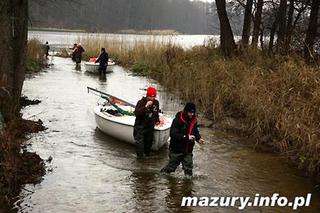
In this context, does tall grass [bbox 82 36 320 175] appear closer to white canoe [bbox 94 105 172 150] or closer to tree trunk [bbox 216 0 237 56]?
tree trunk [bbox 216 0 237 56]

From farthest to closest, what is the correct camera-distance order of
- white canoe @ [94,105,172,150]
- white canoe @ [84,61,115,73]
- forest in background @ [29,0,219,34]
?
forest in background @ [29,0,219,34] < white canoe @ [84,61,115,73] < white canoe @ [94,105,172,150]

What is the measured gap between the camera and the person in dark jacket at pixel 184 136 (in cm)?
730

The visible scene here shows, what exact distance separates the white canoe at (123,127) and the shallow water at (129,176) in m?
0.20

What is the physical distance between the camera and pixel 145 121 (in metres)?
8.66

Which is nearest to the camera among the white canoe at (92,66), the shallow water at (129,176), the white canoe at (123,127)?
the shallow water at (129,176)

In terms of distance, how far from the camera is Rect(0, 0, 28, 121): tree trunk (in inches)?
338

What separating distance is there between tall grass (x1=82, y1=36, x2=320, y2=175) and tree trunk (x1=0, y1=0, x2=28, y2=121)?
534cm

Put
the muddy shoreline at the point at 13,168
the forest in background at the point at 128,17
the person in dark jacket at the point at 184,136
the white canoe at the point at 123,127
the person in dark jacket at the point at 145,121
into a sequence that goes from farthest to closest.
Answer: the forest in background at the point at 128,17 < the white canoe at the point at 123,127 < the person in dark jacket at the point at 145,121 < the person in dark jacket at the point at 184,136 < the muddy shoreline at the point at 13,168

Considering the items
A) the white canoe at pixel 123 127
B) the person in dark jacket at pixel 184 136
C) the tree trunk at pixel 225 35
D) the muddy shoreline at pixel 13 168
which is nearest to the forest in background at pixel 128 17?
the tree trunk at pixel 225 35

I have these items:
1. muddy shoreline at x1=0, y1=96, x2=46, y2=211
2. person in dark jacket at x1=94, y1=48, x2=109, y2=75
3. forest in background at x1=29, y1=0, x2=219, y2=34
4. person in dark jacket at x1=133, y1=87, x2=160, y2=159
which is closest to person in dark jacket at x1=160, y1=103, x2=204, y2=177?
person in dark jacket at x1=133, y1=87, x2=160, y2=159

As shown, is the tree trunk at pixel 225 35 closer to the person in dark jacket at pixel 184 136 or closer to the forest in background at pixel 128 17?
the person in dark jacket at pixel 184 136

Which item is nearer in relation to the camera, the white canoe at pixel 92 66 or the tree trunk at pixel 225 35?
the tree trunk at pixel 225 35

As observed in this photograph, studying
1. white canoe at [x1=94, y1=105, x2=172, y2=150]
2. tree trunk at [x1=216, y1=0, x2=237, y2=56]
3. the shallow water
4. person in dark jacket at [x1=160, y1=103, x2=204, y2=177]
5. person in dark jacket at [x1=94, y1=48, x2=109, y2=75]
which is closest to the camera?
the shallow water

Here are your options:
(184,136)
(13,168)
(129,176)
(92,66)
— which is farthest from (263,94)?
(92,66)
